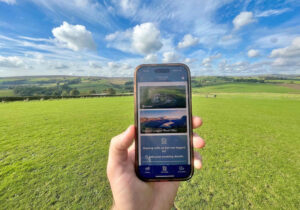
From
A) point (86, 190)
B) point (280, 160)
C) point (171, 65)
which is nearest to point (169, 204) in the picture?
point (171, 65)

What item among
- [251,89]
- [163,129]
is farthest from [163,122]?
[251,89]

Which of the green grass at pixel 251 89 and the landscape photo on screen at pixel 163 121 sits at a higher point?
the green grass at pixel 251 89

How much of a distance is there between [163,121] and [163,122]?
2 cm

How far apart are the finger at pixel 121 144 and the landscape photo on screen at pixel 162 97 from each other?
57cm

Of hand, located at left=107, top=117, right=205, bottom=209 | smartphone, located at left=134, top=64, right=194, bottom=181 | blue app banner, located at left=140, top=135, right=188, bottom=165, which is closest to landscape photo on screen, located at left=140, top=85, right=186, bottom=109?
smartphone, located at left=134, top=64, right=194, bottom=181

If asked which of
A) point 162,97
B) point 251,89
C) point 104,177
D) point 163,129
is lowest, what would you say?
point 104,177

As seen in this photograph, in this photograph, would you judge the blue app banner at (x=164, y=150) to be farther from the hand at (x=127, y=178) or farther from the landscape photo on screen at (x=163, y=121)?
the hand at (x=127, y=178)

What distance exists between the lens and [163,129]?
2539 millimetres

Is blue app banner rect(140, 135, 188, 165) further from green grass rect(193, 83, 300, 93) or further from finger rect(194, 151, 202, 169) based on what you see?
green grass rect(193, 83, 300, 93)

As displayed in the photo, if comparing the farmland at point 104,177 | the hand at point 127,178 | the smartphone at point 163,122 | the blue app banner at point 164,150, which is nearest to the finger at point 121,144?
the hand at point 127,178

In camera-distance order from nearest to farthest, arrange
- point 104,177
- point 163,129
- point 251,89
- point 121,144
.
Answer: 1. point 121,144
2. point 163,129
3. point 104,177
4. point 251,89

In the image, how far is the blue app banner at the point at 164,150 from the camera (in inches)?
97.0

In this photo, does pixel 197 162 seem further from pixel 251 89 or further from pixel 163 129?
pixel 251 89

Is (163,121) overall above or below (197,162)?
above
